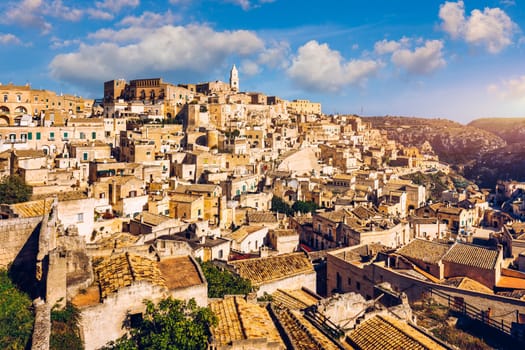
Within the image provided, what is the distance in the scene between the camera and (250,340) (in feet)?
31.7

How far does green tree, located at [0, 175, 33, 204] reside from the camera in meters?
19.5

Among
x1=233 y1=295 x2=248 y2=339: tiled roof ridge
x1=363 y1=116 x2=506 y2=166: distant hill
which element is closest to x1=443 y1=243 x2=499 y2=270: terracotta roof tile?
x1=233 y1=295 x2=248 y2=339: tiled roof ridge

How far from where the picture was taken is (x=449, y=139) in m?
131

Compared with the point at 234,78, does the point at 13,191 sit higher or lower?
lower

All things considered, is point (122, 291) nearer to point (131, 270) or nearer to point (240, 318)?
point (131, 270)

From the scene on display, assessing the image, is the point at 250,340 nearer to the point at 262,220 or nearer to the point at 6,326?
the point at 6,326

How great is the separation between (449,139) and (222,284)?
13048 centimetres

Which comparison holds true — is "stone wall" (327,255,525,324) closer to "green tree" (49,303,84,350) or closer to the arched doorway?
"green tree" (49,303,84,350)

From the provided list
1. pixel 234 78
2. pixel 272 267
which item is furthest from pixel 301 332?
pixel 234 78

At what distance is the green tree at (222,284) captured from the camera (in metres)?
14.2

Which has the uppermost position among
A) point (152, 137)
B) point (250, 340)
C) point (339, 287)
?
point (152, 137)

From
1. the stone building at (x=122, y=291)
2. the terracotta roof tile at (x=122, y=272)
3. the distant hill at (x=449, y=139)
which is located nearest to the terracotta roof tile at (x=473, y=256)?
the stone building at (x=122, y=291)

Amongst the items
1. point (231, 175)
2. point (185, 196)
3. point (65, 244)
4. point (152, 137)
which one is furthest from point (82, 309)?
point (152, 137)

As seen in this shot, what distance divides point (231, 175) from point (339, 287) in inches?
865
